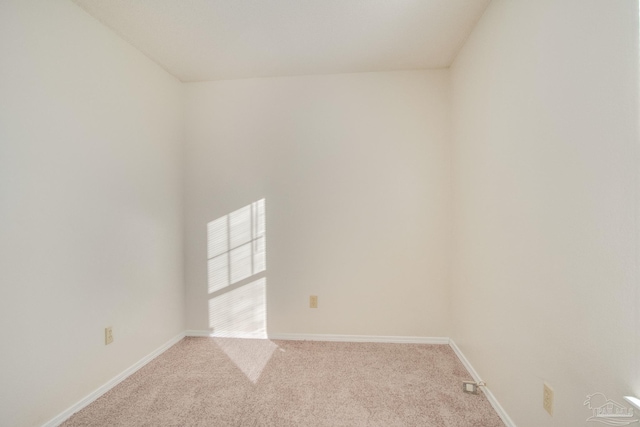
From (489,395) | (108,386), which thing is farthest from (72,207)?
(489,395)

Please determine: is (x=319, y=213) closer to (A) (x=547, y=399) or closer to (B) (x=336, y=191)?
(B) (x=336, y=191)

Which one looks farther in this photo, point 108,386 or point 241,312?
point 241,312

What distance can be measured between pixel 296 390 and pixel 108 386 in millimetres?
1214

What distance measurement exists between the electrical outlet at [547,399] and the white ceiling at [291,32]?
2025 millimetres

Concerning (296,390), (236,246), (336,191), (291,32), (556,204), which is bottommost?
(296,390)

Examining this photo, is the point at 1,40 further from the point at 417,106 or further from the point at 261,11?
the point at 417,106

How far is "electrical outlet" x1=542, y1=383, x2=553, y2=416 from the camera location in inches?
50.4

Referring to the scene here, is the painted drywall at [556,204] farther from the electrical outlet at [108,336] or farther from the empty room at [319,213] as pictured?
the electrical outlet at [108,336]

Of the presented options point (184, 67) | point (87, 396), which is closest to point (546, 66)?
point (184, 67)

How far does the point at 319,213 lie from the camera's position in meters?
2.77

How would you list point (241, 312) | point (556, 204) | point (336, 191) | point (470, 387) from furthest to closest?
point (241, 312) < point (336, 191) < point (470, 387) < point (556, 204)

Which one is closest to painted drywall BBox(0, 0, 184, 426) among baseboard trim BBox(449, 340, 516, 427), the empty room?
the empty room

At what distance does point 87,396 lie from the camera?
6.11 ft

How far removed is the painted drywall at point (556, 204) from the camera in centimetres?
94
